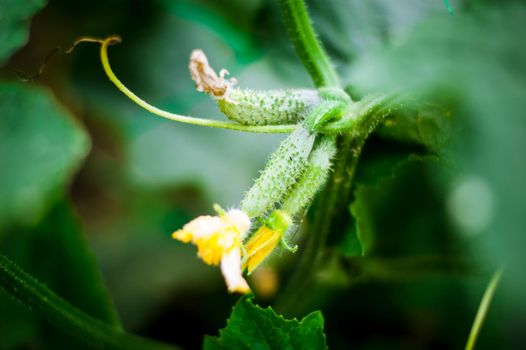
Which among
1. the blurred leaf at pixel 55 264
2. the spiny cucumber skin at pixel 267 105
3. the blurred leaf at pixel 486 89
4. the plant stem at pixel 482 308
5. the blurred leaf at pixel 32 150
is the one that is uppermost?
the blurred leaf at pixel 486 89

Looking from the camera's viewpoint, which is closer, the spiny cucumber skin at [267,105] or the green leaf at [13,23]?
the spiny cucumber skin at [267,105]

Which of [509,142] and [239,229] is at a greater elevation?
[509,142]

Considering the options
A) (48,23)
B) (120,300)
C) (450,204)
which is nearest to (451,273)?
(450,204)

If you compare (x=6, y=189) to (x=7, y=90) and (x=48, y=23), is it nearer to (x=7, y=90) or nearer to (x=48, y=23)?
(x=7, y=90)

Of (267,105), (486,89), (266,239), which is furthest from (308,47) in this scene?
(486,89)

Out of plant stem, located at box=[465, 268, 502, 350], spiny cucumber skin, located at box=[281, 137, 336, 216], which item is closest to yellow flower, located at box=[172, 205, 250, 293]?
spiny cucumber skin, located at box=[281, 137, 336, 216]

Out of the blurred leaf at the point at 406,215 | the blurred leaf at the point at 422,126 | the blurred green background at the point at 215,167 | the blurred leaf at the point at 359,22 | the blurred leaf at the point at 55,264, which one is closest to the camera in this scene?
the blurred green background at the point at 215,167

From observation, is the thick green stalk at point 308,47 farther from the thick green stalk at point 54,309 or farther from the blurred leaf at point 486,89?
the thick green stalk at point 54,309

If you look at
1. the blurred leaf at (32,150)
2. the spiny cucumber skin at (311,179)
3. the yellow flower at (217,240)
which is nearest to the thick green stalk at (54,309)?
the blurred leaf at (32,150)
